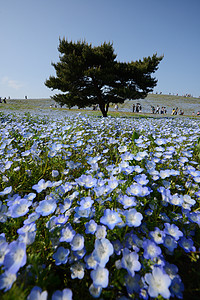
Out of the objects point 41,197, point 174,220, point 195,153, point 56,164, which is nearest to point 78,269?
point 174,220

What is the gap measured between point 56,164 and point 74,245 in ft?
4.31

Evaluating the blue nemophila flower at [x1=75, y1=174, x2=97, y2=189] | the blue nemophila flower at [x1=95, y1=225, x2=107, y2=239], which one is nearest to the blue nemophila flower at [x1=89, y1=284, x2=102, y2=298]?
the blue nemophila flower at [x1=95, y1=225, x2=107, y2=239]

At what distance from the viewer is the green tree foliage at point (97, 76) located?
42.2 feet

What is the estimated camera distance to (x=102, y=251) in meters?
0.90

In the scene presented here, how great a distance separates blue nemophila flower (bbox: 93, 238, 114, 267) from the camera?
2.81 ft

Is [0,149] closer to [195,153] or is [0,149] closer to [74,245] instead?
[74,245]

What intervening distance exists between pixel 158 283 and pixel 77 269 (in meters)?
0.47

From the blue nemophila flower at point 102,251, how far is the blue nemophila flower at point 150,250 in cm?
22

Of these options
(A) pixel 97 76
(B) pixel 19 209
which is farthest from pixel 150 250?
(A) pixel 97 76

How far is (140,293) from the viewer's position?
84 centimetres

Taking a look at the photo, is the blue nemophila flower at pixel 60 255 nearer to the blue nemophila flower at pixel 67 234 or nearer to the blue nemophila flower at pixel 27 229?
the blue nemophila flower at pixel 67 234

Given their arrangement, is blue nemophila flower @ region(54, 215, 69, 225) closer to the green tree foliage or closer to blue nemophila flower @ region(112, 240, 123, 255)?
blue nemophila flower @ region(112, 240, 123, 255)

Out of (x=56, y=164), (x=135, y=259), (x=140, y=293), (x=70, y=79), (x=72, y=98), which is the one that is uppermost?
(x=70, y=79)

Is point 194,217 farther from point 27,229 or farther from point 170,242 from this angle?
point 27,229
